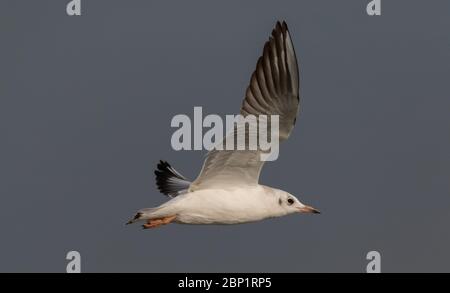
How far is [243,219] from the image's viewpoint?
18.9 m

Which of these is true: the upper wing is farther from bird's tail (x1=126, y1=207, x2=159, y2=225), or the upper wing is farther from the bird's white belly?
bird's tail (x1=126, y1=207, x2=159, y2=225)

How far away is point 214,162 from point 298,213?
1.46 m

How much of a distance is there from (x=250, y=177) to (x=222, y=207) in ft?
1.82

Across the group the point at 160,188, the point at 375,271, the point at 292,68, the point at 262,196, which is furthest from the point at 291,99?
the point at 160,188

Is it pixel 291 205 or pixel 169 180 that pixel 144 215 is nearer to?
pixel 291 205

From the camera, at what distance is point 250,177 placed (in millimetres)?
19016

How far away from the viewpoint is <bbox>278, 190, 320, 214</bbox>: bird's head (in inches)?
757

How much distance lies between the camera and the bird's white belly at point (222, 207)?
742 inches

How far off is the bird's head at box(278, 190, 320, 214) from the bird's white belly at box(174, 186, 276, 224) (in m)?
0.28

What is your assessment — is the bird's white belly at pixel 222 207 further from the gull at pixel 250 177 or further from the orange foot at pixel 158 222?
the orange foot at pixel 158 222

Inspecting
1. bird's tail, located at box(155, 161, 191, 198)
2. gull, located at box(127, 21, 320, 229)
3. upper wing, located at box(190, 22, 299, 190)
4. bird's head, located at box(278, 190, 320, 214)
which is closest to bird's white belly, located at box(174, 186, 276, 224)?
gull, located at box(127, 21, 320, 229)

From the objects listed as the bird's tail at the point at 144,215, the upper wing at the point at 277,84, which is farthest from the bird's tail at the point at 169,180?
the upper wing at the point at 277,84

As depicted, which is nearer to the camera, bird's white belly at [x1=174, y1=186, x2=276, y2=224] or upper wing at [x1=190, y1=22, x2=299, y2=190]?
upper wing at [x1=190, y1=22, x2=299, y2=190]

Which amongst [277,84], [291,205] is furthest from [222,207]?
[277,84]
